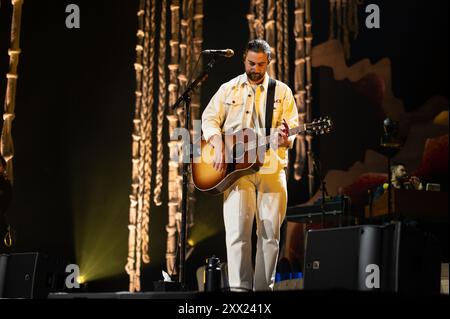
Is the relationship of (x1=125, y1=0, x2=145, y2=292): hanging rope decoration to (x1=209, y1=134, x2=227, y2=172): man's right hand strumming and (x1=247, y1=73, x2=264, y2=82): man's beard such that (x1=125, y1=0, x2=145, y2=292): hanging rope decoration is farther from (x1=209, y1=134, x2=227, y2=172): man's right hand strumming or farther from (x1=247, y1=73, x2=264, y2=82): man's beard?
(x1=247, y1=73, x2=264, y2=82): man's beard

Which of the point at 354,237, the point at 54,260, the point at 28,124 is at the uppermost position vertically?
the point at 28,124

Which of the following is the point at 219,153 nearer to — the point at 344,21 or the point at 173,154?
the point at 173,154

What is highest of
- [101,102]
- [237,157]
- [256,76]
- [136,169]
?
[101,102]

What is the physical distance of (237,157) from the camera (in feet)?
12.3

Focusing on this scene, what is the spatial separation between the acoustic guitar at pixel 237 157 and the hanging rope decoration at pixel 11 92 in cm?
324

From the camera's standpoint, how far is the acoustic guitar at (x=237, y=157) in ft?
12.1

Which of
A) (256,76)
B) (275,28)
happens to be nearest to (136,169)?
(275,28)

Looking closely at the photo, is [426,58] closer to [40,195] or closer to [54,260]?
[40,195]

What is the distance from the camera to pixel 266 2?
6855 mm

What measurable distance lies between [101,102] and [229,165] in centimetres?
330
